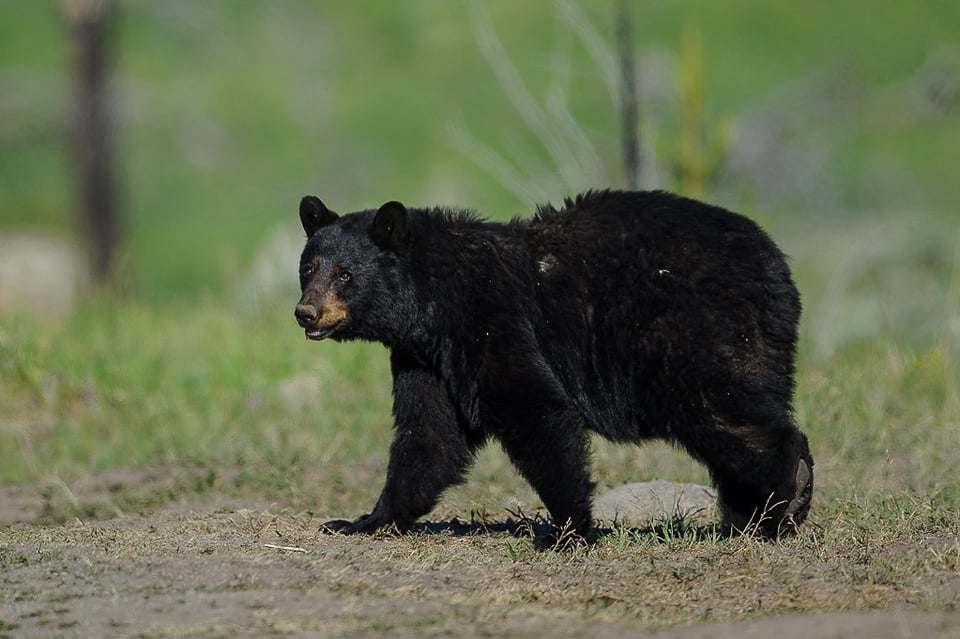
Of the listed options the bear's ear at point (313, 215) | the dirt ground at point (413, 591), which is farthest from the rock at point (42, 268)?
the dirt ground at point (413, 591)

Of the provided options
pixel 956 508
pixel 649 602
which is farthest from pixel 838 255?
pixel 649 602

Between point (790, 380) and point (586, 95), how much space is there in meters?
18.1

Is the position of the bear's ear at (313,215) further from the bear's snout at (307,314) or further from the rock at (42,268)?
the rock at (42,268)

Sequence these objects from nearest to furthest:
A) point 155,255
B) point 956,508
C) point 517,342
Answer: point 517,342 → point 956,508 → point 155,255

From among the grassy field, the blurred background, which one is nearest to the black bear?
the grassy field

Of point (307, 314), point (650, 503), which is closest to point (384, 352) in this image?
point (650, 503)

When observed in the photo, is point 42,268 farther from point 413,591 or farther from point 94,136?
point 413,591

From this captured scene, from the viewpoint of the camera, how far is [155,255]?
22312mm

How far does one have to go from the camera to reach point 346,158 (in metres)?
24.5

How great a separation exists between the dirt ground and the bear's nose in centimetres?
91

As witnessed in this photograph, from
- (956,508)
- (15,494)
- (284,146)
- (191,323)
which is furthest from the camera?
(284,146)

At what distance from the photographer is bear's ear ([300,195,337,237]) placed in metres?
6.18

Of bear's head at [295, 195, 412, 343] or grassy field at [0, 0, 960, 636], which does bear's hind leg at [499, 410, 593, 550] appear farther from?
bear's head at [295, 195, 412, 343]

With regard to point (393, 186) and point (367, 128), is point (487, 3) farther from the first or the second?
point (393, 186)
